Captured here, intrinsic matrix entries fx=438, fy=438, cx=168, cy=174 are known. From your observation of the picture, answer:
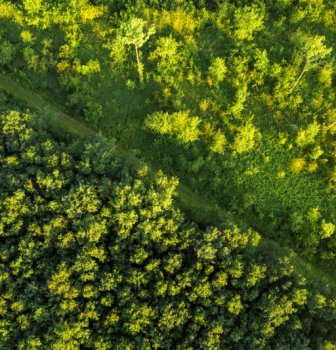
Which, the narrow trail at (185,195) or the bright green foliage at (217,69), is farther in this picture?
the bright green foliage at (217,69)

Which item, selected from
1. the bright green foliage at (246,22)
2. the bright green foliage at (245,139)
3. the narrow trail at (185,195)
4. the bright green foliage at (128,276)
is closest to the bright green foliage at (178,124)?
the narrow trail at (185,195)

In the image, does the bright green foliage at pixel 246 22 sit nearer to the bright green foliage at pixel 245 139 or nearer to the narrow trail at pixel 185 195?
the bright green foliage at pixel 245 139

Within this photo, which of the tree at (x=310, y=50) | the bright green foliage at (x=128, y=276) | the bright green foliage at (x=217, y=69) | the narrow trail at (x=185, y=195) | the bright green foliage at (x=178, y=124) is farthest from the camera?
the bright green foliage at (x=217, y=69)

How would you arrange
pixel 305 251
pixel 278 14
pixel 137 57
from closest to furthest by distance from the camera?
pixel 305 251
pixel 137 57
pixel 278 14

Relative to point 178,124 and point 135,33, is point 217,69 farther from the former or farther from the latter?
point 135,33

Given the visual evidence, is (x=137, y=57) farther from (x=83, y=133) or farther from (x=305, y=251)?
(x=305, y=251)

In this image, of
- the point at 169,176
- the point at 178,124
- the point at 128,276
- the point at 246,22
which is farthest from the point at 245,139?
the point at 128,276

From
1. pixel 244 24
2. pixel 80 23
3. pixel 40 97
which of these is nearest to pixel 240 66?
pixel 244 24

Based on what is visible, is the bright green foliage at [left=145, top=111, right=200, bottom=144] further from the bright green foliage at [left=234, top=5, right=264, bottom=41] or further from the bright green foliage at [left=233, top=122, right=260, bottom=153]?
the bright green foliage at [left=234, top=5, right=264, bottom=41]

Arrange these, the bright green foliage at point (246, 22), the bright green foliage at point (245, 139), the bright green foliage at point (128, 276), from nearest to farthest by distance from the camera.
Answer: the bright green foliage at point (128, 276)
the bright green foliage at point (245, 139)
the bright green foliage at point (246, 22)
